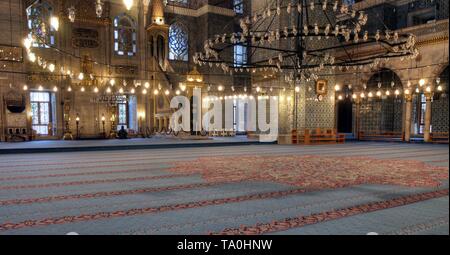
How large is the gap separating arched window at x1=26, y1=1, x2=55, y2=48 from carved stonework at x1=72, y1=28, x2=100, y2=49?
749 mm

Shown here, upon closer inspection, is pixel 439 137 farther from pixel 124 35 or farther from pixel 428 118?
pixel 124 35

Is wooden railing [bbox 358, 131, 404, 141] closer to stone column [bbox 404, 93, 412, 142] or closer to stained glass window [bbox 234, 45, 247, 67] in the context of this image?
stone column [bbox 404, 93, 412, 142]

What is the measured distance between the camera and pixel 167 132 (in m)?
13.0

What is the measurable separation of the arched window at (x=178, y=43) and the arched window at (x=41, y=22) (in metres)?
5.15

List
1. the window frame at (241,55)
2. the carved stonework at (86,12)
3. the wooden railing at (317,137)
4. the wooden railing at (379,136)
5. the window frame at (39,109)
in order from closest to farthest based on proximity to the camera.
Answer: the wooden railing at (317,137), the window frame at (39,109), the carved stonework at (86,12), the wooden railing at (379,136), the window frame at (241,55)

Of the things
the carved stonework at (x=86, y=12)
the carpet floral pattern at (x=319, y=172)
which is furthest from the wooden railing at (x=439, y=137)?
the carved stonework at (x=86, y=12)

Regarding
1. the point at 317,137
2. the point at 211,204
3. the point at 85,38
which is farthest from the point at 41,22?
the point at 211,204

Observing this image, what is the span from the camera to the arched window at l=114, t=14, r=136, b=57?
1365 centimetres

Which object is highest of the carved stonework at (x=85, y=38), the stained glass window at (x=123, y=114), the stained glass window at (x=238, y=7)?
the stained glass window at (x=238, y=7)

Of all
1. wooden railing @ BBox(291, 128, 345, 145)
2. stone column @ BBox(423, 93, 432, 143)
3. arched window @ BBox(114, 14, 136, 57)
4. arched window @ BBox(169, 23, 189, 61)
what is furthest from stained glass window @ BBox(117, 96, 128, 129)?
stone column @ BBox(423, 93, 432, 143)

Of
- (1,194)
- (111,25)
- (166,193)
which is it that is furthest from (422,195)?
(111,25)

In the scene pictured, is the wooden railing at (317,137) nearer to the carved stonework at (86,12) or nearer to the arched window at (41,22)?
the carved stonework at (86,12)

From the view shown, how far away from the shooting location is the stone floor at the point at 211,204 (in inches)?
95.5
